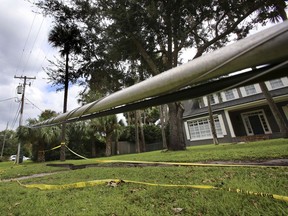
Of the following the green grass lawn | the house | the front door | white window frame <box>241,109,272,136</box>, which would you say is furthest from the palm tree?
the front door

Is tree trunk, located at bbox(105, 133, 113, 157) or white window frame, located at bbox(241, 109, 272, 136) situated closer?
white window frame, located at bbox(241, 109, 272, 136)

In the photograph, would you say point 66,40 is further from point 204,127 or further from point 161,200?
point 204,127

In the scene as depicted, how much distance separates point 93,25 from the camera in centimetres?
1095

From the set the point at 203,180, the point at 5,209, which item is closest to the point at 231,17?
the point at 203,180

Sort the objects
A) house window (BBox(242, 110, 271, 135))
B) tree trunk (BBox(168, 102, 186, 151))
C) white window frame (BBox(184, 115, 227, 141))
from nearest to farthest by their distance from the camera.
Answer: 1. tree trunk (BBox(168, 102, 186, 151))
2. house window (BBox(242, 110, 271, 135))
3. white window frame (BBox(184, 115, 227, 141))

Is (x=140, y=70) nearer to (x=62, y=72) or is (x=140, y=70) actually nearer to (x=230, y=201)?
(x=62, y=72)

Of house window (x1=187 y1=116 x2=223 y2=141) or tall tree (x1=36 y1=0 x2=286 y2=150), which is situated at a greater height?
tall tree (x1=36 y1=0 x2=286 y2=150)

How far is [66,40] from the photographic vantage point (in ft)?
41.9

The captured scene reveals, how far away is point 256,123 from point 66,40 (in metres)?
17.9

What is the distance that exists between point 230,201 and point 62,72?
1353 cm

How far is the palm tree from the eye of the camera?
12.4 meters

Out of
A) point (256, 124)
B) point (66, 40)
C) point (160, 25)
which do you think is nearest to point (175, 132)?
point (160, 25)

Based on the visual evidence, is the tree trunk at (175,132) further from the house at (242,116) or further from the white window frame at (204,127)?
the white window frame at (204,127)

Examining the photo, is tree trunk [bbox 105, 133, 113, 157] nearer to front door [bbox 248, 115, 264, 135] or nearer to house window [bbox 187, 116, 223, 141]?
house window [bbox 187, 116, 223, 141]
